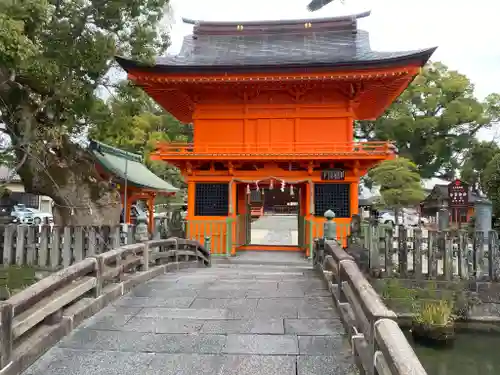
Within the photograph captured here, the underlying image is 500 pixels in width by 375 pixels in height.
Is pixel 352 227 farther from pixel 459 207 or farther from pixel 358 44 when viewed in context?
pixel 459 207

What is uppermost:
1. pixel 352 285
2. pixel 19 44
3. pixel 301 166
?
pixel 19 44

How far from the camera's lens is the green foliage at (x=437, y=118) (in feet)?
108

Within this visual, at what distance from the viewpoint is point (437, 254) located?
9891 millimetres

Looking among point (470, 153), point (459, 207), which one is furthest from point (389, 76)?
point (470, 153)

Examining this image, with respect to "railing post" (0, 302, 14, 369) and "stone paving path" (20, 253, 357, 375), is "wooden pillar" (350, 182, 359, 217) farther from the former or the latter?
"railing post" (0, 302, 14, 369)

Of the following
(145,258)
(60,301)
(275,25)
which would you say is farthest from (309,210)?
(60,301)

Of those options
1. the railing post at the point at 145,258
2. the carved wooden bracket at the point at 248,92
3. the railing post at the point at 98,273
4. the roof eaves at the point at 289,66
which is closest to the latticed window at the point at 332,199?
the carved wooden bracket at the point at 248,92

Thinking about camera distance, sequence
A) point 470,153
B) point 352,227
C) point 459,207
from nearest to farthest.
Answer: point 352,227
point 459,207
point 470,153

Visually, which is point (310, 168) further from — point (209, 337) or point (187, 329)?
point (209, 337)

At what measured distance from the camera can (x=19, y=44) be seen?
665 centimetres

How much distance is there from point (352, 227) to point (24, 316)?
9.71 metres

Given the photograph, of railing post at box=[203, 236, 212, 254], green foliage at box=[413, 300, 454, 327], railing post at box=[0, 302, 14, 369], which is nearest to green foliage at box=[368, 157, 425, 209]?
railing post at box=[203, 236, 212, 254]

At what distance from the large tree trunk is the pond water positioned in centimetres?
814

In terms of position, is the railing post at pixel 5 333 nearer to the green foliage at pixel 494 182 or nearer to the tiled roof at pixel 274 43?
the tiled roof at pixel 274 43
